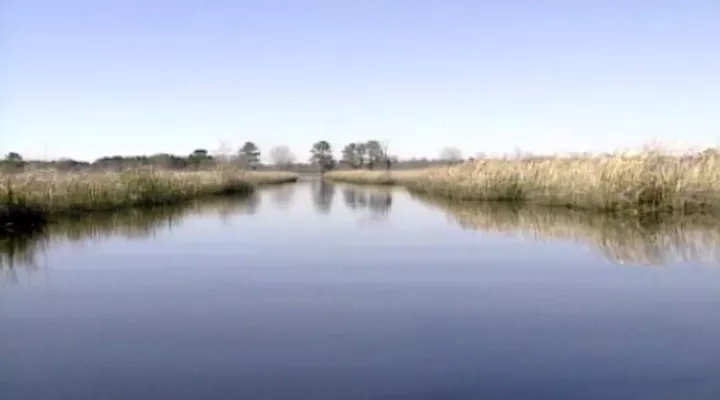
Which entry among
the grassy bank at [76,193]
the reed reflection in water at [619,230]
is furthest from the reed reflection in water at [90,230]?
the reed reflection in water at [619,230]

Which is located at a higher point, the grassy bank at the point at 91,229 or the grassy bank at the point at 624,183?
the grassy bank at the point at 624,183

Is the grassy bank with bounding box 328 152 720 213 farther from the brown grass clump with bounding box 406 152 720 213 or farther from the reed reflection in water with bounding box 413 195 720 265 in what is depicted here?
the reed reflection in water with bounding box 413 195 720 265

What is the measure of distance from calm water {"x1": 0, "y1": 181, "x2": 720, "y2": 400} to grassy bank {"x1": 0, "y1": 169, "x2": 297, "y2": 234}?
2.23 m

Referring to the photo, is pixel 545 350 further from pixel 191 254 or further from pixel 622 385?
pixel 191 254

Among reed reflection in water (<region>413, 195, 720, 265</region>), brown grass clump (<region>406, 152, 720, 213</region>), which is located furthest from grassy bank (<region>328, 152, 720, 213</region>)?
reed reflection in water (<region>413, 195, 720, 265</region>)

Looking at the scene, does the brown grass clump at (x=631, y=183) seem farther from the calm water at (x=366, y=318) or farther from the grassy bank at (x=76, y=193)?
the grassy bank at (x=76, y=193)

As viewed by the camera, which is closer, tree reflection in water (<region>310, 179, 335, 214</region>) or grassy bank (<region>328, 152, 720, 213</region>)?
grassy bank (<region>328, 152, 720, 213</region>)

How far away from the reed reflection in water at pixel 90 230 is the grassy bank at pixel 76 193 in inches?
16.0

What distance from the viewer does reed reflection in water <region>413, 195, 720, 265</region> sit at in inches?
271

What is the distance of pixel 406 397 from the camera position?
9.39 ft

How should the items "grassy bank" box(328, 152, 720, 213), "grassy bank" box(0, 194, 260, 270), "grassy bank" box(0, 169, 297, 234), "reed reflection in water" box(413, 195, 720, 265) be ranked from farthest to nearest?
1. "grassy bank" box(328, 152, 720, 213)
2. "grassy bank" box(0, 169, 297, 234)
3. "grassy bank" box(0, 194, 260, 270)
4. "reed reflection in water" box(413, 195, 720, 265)

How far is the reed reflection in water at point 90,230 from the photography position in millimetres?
7328

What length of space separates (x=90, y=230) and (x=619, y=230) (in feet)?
24.2

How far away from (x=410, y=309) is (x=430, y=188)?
61.2 feet
